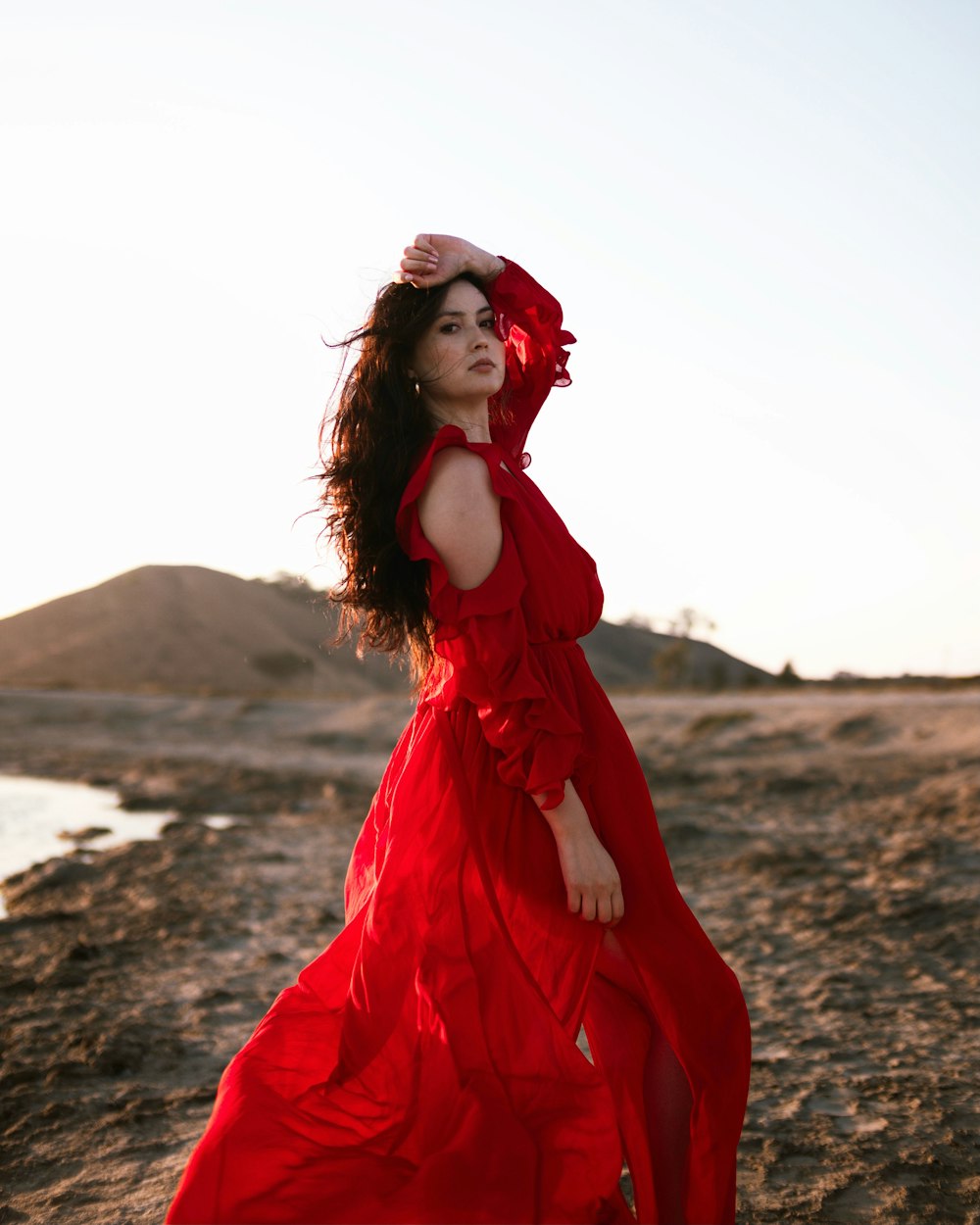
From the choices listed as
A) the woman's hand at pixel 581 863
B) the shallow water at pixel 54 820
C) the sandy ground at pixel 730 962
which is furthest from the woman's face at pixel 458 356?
the shallow water at pixel 54 820

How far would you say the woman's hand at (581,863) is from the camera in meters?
2.02

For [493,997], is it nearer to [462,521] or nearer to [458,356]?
[462,521]

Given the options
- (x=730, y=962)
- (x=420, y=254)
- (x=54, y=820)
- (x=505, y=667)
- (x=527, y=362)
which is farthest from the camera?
(x=54, y=820)

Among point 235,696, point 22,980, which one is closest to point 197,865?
point 22,980

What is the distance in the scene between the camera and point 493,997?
198 cm

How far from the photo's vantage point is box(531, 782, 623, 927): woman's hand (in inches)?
79.6

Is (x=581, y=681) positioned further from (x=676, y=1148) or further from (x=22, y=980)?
(x=22, y=980)

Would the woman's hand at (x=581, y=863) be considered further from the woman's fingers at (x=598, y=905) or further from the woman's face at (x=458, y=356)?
the woman's face at (x=458, y=356)

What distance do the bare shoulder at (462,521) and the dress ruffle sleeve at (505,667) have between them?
0.02 metres

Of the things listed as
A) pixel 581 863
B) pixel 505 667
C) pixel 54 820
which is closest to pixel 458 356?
pixel 505 667

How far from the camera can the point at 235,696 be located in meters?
22.1

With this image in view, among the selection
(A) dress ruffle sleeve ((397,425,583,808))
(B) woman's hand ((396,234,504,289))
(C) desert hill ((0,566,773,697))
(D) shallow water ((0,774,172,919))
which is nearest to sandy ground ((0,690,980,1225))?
(D) shallow water ((0,774,172,919))

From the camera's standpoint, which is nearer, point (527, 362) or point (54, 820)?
point (527, 362)

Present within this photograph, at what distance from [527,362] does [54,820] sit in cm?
821
